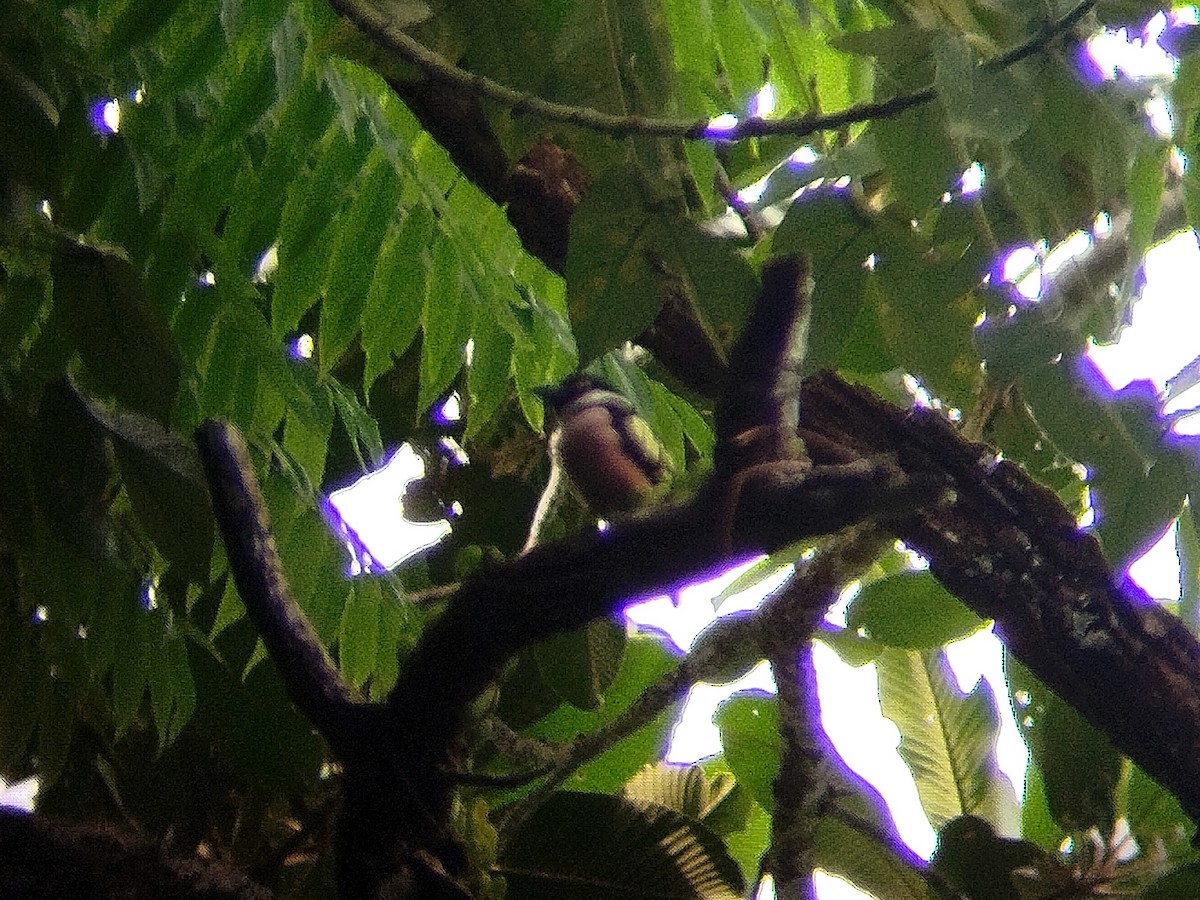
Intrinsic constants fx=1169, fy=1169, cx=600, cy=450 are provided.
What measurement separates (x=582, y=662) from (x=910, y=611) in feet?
1.69

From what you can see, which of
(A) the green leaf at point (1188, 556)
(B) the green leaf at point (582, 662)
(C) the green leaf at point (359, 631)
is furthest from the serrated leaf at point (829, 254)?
(B) the green leaf at point (582, 662)

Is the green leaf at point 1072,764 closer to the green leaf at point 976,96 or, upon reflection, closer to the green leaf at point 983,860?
the green leaf at point 983,860

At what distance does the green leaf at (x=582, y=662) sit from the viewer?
179 cm

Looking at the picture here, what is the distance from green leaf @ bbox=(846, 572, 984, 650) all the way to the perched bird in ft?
1.66

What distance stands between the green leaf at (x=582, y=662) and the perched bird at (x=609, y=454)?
1.13 ft

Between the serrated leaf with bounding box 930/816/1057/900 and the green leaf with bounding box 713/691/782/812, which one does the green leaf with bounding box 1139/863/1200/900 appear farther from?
the green leaf with bounding box 713/691/782/812

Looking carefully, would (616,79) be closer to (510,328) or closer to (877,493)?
(877,493)

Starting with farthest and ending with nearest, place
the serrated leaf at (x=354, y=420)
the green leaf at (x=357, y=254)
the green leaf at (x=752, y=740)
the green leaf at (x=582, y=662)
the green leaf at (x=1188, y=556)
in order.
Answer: the green leaf at (x=752, y=740) → the green leaf at (x=582, y=662) → the serrated leaf at (x=354, y=420) → the green leaf at (x=357, y=254) → the green leaf at (x=1188, y=556)

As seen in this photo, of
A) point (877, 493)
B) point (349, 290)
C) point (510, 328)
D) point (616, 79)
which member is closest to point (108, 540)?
point (349, 290)

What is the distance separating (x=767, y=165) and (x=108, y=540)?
107cm

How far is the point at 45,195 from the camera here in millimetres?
1502

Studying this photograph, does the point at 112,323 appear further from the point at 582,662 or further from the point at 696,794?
the point at 696,794

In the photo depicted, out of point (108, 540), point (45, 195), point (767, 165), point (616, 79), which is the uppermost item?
point (767, 165)

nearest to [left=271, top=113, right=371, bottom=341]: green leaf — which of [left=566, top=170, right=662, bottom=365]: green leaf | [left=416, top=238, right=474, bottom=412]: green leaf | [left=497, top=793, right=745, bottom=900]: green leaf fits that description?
[left=416, top=238, right=474, bottom=412]: green leaf
